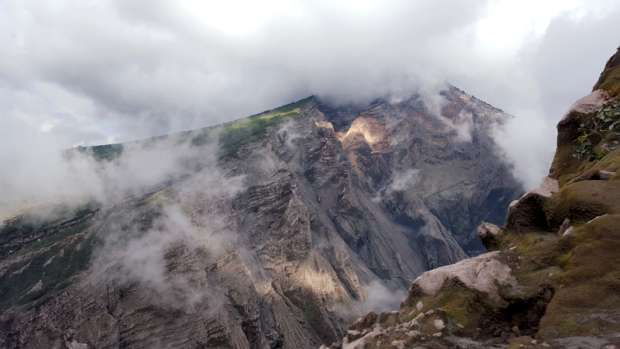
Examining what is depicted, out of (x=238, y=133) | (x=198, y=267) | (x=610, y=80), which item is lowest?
(x=198, y=267)

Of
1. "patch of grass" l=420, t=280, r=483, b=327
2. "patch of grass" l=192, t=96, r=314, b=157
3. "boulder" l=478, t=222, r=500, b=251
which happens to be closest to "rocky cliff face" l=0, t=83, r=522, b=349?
"patch of grass" l=192, t=96, r=314, b=157

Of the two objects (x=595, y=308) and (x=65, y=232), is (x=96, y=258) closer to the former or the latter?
(x=65, y=232)

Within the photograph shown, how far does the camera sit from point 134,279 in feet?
237

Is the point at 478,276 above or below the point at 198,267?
below

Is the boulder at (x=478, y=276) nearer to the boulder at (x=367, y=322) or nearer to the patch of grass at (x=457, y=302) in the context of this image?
the patch of grass at (x=457, y=302)

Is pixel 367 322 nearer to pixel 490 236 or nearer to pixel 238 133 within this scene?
pixel 490 236

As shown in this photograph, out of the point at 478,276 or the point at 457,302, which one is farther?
the point at 478,276

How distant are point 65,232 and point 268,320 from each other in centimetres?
5663

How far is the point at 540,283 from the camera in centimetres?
1603

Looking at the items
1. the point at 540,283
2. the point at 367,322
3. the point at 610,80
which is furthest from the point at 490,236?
the point at 610,80

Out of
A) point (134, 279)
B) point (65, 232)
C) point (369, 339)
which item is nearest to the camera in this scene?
point (369, 339)

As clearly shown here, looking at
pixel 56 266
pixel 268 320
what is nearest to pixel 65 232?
pixel 56 266

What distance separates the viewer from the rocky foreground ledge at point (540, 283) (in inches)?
517

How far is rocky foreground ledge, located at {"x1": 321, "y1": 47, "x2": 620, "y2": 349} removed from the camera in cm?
1312
